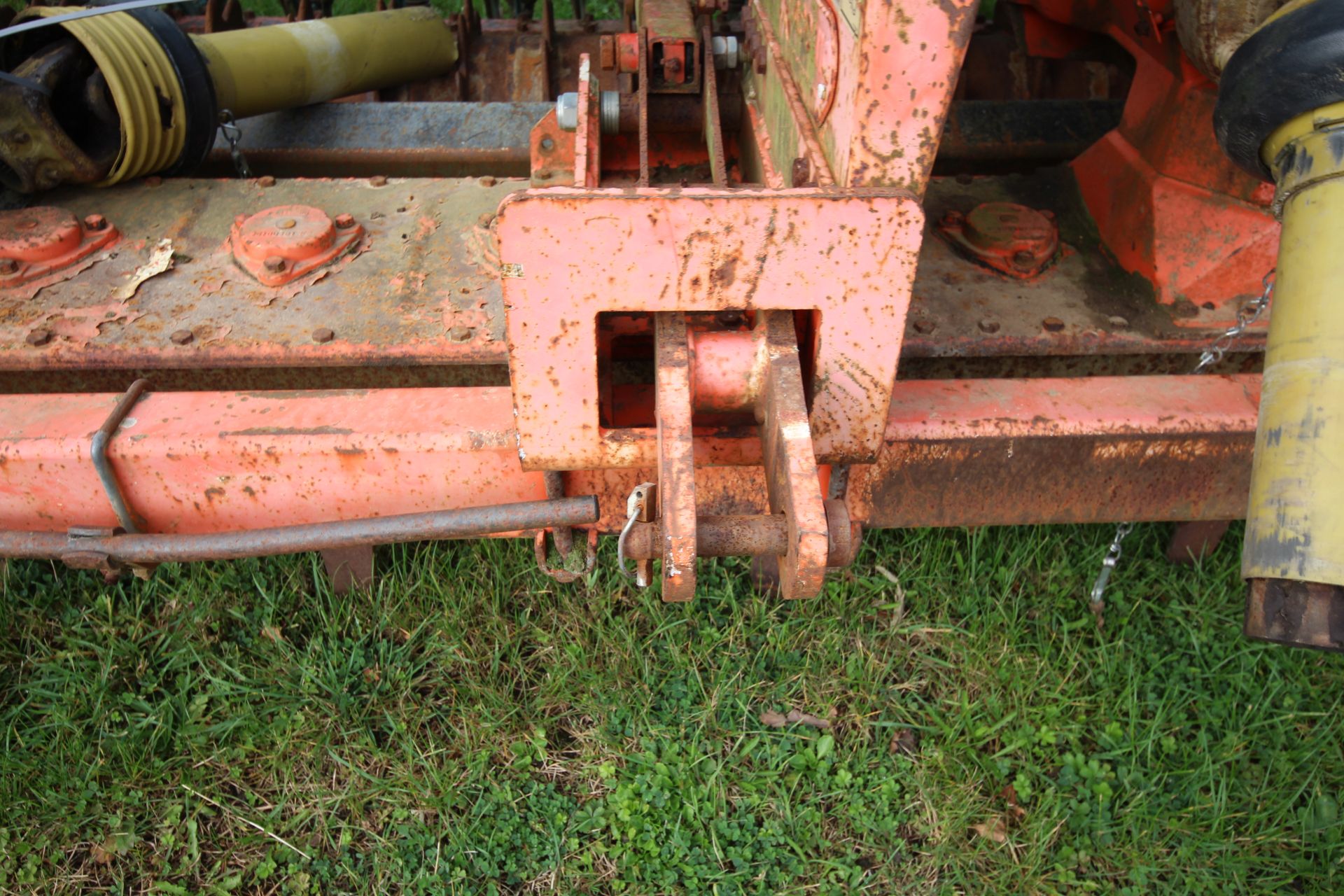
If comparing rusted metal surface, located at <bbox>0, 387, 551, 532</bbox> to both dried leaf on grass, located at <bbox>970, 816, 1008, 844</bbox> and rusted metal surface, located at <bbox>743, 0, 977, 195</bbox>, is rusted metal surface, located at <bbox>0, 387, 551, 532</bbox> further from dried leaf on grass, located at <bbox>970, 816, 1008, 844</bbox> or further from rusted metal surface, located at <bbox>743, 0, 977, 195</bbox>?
dried leaf on grass, located at <bbox>970, 816, 1008, 844</bbox>

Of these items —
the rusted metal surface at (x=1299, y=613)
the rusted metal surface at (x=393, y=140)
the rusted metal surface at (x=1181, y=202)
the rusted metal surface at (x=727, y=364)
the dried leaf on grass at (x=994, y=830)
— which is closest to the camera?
the rusted metal surface at (x=1299, y=613)

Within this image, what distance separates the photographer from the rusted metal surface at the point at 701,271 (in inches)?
56.1

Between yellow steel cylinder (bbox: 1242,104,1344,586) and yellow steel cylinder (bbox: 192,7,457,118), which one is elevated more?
yellow steel cylinder (bbox: 192,7,457,118)

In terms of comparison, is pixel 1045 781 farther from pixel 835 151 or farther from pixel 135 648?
pixel 135 648

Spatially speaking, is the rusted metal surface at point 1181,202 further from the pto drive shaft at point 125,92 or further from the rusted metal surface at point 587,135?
the pto drive shaft at point 125,92

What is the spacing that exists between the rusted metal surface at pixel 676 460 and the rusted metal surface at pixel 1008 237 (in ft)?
3.46

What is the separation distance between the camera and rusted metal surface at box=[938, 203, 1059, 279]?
7.47 ft

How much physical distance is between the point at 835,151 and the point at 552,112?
3.83ft

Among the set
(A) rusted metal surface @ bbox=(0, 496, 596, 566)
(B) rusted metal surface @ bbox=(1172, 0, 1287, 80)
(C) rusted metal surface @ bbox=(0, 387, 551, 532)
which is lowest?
(A) rusted metal surface @ bbox=(0, 496, 596, 566)

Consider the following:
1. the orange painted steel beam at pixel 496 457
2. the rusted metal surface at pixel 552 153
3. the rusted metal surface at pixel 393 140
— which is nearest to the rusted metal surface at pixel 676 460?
the orange painted steel beam at pixel 496 457

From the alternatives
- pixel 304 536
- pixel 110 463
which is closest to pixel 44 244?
pixel 110 463

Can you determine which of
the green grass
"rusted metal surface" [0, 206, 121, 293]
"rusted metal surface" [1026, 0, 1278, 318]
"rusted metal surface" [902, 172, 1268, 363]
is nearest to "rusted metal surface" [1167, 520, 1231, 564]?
the green grass

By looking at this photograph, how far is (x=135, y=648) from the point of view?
7.47 feet

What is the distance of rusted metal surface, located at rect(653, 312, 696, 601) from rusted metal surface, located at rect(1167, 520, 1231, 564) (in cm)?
165
